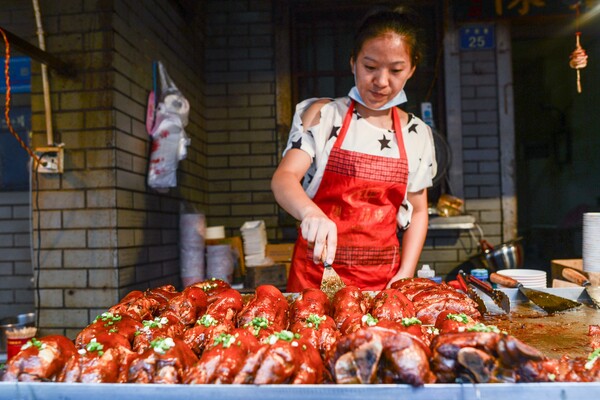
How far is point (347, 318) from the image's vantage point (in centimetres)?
169

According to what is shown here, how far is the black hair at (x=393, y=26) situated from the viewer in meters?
2.56

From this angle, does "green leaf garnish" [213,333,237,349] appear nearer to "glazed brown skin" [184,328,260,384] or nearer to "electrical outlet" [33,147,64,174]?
"glazed brown skin" [184,328,260,384]

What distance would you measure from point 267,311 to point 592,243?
6.91ft

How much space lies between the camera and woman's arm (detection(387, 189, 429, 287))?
302 cm

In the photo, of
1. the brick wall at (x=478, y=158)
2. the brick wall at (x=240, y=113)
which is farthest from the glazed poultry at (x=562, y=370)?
the brick wall at (x=240, y=113)

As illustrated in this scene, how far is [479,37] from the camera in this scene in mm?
5539

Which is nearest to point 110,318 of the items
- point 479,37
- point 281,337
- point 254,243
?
point 281,337

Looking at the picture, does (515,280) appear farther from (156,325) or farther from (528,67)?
(528,67)

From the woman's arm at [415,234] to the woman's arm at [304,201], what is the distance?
84 cm

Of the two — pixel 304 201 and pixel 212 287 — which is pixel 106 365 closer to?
pixel 212 287

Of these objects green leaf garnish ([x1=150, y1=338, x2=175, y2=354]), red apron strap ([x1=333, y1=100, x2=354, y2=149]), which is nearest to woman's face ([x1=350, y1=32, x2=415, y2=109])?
red apron strap ([x1=333, y1=100, x2=354, y2=149])

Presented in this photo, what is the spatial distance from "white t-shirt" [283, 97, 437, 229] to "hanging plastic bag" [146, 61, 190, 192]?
1519 millimetres

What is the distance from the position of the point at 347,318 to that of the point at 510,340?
2.10ft

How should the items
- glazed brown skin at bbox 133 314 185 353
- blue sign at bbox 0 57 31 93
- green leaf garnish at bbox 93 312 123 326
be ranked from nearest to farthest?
glazed brown skin at bbox 133 314 185 353
green leaf garnish at bbox 93 312 123 326
blue sign at bbox 0 57 31 93
